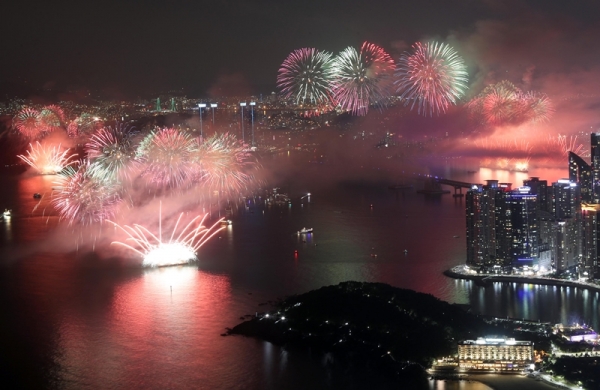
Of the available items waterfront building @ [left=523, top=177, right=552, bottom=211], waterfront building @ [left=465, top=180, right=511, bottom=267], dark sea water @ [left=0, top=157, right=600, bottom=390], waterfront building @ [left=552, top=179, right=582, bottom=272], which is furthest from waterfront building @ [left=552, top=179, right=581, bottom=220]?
dark sea water @ [left=0, top=157, right=600, bottom=390]

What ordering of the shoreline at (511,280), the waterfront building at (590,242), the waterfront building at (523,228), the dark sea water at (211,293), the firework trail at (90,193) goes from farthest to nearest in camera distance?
the firework trail at (90,193), the waterfront building at (523,228), the waterfront building at (590,242), the shoreline at (511,280), the dark sea water at (211,293)

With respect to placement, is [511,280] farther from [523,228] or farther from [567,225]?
[567,225]

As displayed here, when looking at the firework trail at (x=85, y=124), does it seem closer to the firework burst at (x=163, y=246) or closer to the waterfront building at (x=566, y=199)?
the firework burst at (x=163, y=246)

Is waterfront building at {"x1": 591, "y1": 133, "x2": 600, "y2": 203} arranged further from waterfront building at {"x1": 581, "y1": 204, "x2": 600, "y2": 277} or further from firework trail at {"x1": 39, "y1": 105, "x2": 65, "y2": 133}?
firework trail at {"x1": 39, "y1": 105, "x2": 65, "y2": 133}

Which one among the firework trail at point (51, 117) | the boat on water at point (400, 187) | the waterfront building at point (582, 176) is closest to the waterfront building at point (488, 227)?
the waterfront building at point (582, 176)

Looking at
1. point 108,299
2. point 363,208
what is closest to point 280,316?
point 108,299
